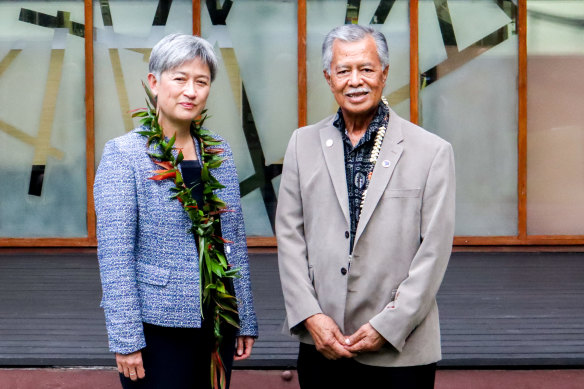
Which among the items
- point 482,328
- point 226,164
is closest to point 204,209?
point 226,164

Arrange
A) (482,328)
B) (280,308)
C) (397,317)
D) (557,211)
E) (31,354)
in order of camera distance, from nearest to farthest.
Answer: (397,317)
(31,354)
(482,328)
(280,308)
(557,211)

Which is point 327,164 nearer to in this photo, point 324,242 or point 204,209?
point 324,242

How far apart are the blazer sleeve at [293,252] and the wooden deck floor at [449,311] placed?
1800 mm

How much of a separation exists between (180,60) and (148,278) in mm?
799

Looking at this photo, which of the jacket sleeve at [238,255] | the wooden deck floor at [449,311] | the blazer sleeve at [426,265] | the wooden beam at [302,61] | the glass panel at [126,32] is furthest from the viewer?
the glass panel at [126,32]

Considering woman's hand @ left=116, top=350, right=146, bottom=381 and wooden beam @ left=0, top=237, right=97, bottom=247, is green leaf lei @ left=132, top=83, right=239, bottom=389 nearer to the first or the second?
woman's hand @ left=116, top=350, right=146, bottom=381

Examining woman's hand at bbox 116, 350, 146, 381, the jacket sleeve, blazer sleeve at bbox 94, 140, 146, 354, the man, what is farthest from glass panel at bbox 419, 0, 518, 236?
woman's hand at bbox 116, 350, 146, 381

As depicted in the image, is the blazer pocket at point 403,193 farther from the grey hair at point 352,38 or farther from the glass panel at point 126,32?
the glass panel at point 126,32

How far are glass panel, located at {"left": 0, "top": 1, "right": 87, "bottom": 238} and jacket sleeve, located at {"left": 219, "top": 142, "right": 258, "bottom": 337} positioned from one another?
21.0 ft

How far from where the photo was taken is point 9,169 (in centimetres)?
949

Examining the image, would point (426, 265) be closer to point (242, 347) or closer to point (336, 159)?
point (336, 159)

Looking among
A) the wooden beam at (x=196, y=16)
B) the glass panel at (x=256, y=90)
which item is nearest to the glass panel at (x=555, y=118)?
the glass panel at (x=256, y=90)

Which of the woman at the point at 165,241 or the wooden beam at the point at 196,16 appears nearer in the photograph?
the woman at the point at 165,241

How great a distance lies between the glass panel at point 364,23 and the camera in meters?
9.30
